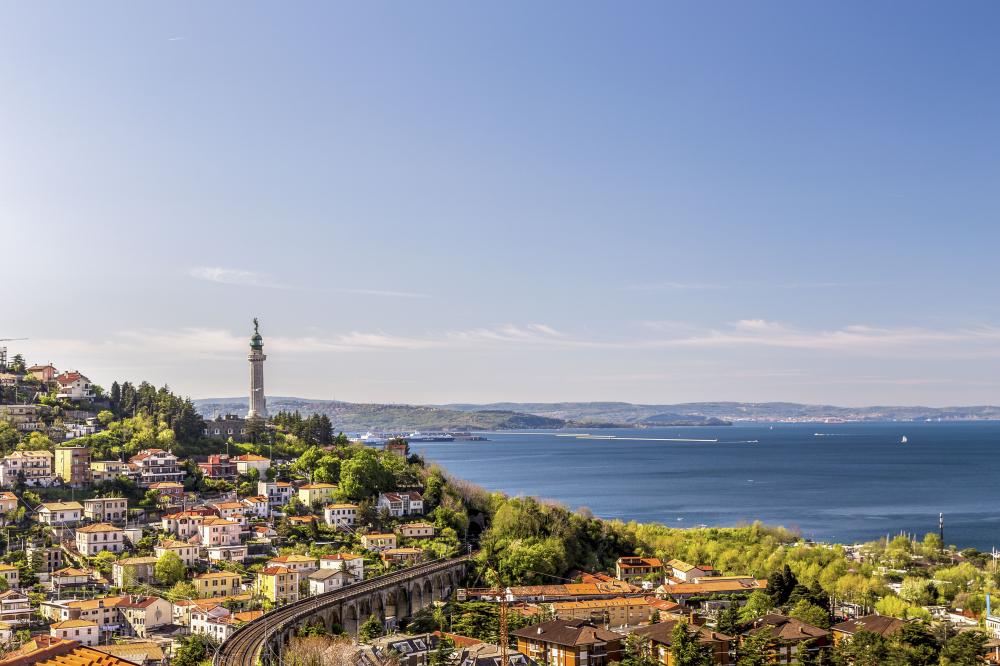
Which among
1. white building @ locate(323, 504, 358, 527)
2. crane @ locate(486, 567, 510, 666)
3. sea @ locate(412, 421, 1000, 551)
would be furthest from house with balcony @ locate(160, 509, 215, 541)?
sea @ locate(412, 421, 1000, 551)

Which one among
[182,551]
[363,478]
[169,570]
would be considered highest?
[363,478]

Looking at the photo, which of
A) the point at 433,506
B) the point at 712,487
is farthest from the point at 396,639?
the point at 712,487

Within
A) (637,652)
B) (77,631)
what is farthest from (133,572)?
(637,652)

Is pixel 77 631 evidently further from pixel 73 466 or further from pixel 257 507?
pixel 73 466

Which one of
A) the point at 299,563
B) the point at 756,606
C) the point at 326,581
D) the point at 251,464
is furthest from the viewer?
the point at 251,464

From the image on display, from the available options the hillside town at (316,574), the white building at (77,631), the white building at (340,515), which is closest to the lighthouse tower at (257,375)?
the hillside town at (316,574)

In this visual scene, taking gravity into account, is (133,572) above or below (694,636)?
above

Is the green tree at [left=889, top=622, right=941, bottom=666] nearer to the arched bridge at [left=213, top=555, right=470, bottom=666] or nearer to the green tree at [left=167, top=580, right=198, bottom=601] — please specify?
the arched bridge at [left=213, top=555, right=470, bottom=666]

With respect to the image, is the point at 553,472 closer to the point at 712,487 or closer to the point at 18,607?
the point at 712,487
